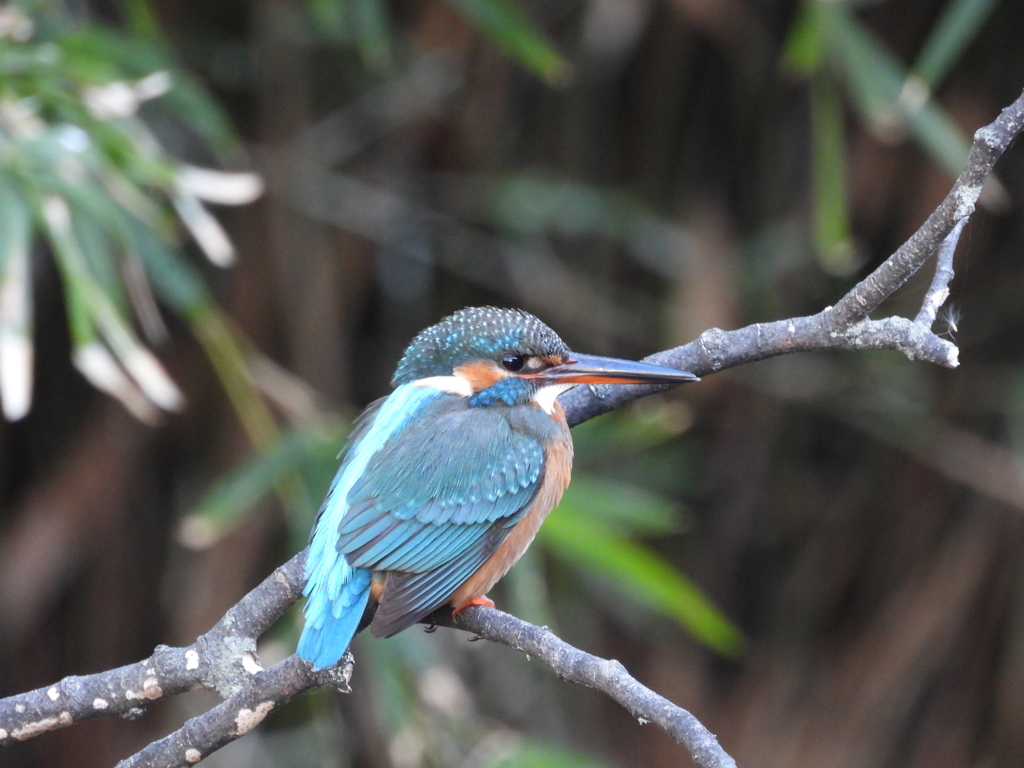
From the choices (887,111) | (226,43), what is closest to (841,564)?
(887,111)

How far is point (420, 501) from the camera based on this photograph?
1.72 meters

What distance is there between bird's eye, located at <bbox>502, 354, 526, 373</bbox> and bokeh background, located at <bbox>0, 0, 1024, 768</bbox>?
928 mm

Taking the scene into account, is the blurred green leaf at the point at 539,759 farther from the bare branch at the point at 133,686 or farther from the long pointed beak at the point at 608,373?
the bare branch at the point at 133,686

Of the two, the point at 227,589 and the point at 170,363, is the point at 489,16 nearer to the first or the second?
the point at 170,363

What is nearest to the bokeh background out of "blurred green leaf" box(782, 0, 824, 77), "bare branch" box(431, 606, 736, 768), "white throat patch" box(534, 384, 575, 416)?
"blurred green leaf" box(782, 0, 824, 77)

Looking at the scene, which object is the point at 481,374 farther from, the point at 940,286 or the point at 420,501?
the point at 940,286

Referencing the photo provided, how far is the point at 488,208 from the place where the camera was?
3.26 meters

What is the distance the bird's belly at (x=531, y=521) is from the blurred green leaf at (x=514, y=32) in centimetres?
100

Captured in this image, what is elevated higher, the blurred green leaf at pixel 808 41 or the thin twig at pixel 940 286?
the blurred green leaf at pixel 808 41

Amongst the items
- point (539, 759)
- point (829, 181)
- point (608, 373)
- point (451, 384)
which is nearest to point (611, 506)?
point (539, 759)

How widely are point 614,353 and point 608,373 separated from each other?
1.62m

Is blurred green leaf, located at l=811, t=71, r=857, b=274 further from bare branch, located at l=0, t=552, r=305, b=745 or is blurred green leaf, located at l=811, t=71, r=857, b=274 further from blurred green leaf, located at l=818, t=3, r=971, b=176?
bare branch, located at l=0, t=552, r=305, b=745

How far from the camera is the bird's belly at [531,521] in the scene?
177 centimetres

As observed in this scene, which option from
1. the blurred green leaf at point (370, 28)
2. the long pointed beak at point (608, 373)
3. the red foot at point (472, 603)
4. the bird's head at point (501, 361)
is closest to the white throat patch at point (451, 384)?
the bird's head at point (501, 361)
